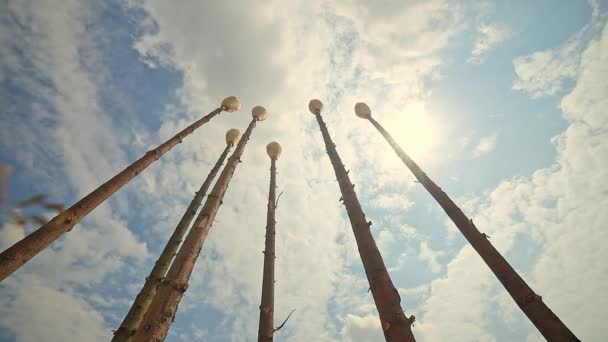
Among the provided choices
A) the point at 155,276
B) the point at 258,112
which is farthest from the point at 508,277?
the point at 258,112

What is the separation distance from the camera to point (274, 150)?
39.9 ft

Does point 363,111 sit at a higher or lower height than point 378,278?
higher

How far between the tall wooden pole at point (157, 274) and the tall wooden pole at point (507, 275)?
6642mm

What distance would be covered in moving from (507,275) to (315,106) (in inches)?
331

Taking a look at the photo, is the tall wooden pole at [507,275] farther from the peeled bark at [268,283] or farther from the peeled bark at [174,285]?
the peeled bark at [174,285]

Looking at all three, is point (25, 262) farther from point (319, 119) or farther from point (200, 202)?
point (319, 119)

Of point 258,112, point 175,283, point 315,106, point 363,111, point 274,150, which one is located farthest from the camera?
point 274,150

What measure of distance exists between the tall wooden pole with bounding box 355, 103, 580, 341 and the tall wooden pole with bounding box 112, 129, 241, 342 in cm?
664

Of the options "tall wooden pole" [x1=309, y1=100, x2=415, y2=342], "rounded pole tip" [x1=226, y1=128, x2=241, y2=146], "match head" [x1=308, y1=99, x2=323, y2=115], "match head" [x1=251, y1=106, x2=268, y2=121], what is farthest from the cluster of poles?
"match head" [x1=308, y1=99, x2=323, y2=115]

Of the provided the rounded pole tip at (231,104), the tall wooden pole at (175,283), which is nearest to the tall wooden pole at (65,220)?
the tall wooden pole at (175,283)

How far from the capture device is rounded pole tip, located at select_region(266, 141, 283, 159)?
12133 millimetres

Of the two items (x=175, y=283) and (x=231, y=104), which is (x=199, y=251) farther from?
(x=231, y=104)

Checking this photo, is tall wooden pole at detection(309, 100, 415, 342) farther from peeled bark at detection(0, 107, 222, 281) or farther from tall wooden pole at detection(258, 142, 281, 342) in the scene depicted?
peeled bark at detection(0, 107, 222, 281)

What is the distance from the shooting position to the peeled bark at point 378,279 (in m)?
3.62
